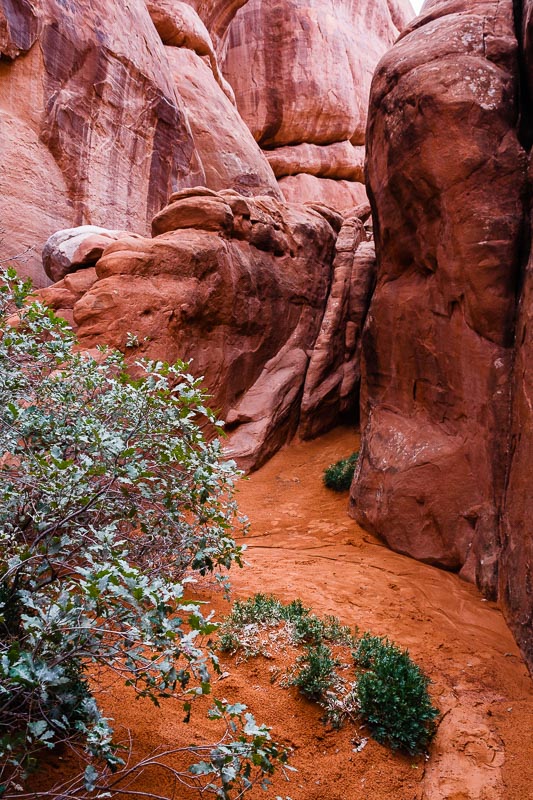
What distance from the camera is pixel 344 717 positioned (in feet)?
12.2

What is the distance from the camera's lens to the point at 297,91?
25391 mm

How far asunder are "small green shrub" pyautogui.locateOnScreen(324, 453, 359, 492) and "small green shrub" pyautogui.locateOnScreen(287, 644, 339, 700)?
5.43 m

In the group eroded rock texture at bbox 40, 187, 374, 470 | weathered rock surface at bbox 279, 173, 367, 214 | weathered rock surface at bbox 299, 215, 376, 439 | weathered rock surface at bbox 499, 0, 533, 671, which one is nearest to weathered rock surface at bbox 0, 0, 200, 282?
eroded rock texture at bbox 40, 187, 374, 470

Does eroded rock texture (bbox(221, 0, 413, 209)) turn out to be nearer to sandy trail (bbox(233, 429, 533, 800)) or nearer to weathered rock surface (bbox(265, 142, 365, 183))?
weathered rock surface (bbox(265, 142, 365, 183))

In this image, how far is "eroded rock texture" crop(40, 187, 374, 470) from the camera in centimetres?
931

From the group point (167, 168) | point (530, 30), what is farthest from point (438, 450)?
point (167, 168)

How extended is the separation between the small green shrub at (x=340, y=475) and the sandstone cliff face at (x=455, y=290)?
1371 millimetres

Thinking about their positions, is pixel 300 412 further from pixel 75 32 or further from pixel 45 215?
pixel 75 32

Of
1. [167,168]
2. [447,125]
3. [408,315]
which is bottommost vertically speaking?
[408,315]

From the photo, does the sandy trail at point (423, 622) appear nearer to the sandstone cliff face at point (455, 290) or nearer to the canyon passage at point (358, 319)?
the canyon passage at point (358, 319)

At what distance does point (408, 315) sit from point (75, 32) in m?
12.2

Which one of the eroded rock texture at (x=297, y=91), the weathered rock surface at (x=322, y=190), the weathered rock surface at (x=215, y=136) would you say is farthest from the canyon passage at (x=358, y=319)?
the eroded rock texture at (x=297, y=91)

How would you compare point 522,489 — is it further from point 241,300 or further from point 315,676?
point 241,300

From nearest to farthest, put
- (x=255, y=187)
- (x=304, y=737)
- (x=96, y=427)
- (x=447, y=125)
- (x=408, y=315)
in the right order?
(x=96, y=427), (x=304, y=737), (x=447, y=125), (x=408, y=315), (x=255, y=187)
